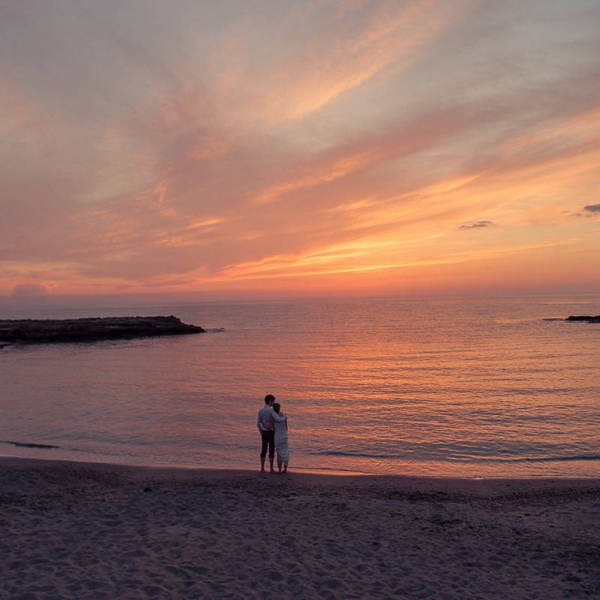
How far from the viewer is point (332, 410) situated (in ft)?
73.4

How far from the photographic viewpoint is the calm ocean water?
15219 millimetres

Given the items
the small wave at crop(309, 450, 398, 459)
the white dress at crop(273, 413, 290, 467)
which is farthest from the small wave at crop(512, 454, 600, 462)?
the white dress at crop(273, 413, 290, 467)

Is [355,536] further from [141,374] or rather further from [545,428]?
[141,374]

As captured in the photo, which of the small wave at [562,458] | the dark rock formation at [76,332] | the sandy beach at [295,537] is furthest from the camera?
the dark rock formation at [76,332]

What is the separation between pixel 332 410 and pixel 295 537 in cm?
1369

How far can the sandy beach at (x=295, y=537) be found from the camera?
709cm

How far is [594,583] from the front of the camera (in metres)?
7.21

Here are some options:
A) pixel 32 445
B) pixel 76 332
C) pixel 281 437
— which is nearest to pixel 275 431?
pixel 281 437

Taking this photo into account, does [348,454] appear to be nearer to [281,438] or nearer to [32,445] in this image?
[281,438]

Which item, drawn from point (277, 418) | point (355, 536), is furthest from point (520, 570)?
point (277, 418)

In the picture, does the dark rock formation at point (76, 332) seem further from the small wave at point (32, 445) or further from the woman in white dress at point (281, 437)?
the woman in white dress at point (281, 437)

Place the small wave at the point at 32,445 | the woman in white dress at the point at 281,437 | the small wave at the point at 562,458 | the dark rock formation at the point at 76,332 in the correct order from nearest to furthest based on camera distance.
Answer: the woman in white dress at the point at 281,437 < the small wave at the point at 562,458 < the small wave at the point at 32,445 < the dark rock formation at the point at 76,332

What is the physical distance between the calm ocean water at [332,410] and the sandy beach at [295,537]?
2641 millimetres

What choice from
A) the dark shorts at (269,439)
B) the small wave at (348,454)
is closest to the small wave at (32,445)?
the dark shorts at (269,439)
